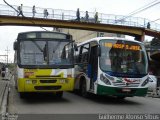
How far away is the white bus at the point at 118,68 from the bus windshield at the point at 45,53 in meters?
1.30

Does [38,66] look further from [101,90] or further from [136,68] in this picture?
[136,68]

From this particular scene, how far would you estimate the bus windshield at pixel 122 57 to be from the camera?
53.0ft

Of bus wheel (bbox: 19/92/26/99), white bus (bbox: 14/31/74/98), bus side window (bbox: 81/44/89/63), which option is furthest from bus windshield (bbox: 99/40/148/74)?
bus wheel (bbox: 19/92/26/99)

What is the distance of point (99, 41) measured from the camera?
1661cm

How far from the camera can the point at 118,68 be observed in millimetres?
16125

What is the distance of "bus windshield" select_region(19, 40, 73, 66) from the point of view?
1558cm

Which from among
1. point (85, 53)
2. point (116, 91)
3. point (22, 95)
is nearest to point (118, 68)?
point (116, 91)

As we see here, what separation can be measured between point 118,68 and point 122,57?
57cm

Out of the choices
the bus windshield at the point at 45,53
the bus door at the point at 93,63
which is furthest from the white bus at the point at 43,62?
the bus door at the point at 93,63

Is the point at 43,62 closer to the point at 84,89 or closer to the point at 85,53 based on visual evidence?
the point at 84,89

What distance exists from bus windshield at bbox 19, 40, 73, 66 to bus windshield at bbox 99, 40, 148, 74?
1.46 m

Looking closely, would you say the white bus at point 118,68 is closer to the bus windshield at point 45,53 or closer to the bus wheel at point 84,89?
the bus wheel at point 84,89

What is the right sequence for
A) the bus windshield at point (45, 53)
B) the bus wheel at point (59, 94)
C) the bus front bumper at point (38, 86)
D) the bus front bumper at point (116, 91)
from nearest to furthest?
the bus front bumper at point (38, 86) < the bus windshield at point (45, 53) < the bus front bumper at point (116, 91) < the bus wheel at point (59, 94)

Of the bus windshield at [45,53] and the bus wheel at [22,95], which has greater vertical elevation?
the bus windshield at [45,53]
